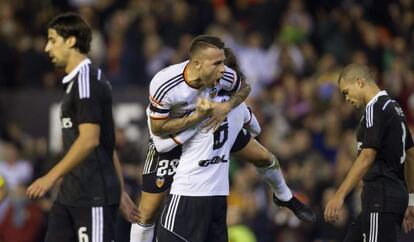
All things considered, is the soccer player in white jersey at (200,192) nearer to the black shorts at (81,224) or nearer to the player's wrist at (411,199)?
the black shorts at (81,224)

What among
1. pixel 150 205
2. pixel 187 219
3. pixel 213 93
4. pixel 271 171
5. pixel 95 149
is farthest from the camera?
pixel 271 171

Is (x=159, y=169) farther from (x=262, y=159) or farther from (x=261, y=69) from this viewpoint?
(x=261, y=69)

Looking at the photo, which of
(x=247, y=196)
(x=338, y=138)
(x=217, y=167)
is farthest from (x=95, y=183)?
(x=338, y=138)

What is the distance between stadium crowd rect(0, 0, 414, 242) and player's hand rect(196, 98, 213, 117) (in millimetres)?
5063

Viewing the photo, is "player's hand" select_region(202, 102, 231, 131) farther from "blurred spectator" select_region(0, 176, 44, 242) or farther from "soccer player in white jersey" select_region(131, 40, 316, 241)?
"blurred spectator" select_region(0, 176, 44, 242)

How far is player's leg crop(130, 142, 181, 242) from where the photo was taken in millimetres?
9758

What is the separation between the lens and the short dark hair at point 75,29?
32.0ft

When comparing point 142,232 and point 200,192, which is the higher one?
point 200,192

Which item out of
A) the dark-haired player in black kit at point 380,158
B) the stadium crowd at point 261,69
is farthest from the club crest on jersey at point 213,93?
the stadium crowd at point 261,69

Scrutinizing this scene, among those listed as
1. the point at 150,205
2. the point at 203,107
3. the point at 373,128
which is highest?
the point at 203,107

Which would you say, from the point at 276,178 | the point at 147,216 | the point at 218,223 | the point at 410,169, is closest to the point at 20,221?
the point at 147,216

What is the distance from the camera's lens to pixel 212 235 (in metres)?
9.50

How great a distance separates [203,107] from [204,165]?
50cm

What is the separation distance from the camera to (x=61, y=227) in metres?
9.64
